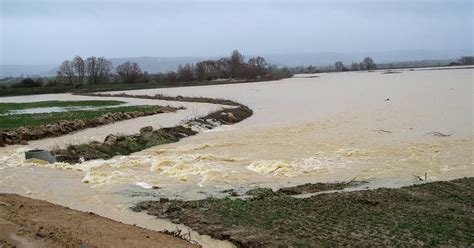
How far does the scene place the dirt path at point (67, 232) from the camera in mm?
7012

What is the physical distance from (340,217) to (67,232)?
14.2 ft

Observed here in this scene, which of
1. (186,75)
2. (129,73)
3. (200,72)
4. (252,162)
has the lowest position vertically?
(252,162)

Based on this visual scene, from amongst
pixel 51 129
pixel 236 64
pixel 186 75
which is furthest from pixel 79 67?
pixel 51 129

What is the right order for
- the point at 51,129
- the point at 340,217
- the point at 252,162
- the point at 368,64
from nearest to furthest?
1. the point at 340,217
2. the point at 252,162
3. the point at 51,129
4. the point at 368,64

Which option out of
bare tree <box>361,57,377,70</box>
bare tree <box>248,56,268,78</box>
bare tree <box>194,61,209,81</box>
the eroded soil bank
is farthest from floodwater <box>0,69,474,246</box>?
bare tree <box>361,57,377,70</box>

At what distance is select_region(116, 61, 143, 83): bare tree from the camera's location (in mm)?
91250

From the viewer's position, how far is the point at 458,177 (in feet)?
40.0

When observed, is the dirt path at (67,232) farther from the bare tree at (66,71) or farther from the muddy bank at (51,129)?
the bare tree at (66,71)

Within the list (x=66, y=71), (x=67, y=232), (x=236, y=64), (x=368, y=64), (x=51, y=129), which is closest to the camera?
(x=67, y=232)

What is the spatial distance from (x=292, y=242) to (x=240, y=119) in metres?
23.1

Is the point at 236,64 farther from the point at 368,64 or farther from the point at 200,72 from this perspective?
the point at 368,64

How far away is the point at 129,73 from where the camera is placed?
9331 centimetres

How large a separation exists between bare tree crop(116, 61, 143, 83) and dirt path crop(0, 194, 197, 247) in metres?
83.8

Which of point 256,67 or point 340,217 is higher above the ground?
point 256,67
